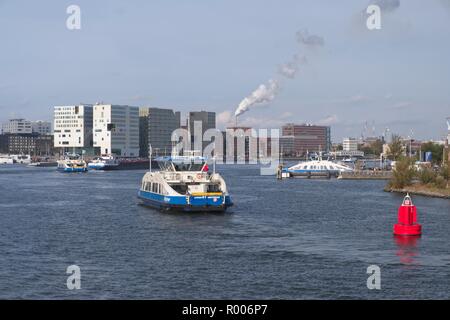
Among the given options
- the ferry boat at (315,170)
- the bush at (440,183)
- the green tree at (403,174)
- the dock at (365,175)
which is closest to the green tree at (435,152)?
the ferry boat at (315,170)

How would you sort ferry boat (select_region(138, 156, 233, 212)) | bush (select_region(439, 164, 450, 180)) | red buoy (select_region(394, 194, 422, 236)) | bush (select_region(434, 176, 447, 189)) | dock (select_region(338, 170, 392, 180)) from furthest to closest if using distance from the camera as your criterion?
1. dock (select_region(338, 170, 392, 180))
2. bush (select_region(439, 164, 450, 180))
3. bush (select_region(434, 176, 447, 189))
4. ferry boat (select_region(138, 156, 233, 212))
5. red buoy (select_region(394, 194, 422, 236))

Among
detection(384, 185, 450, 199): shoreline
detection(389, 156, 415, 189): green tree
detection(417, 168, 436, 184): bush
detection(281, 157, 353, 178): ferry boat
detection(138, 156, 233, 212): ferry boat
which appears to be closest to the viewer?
detection(138, 156, 233, 212): ferry boat

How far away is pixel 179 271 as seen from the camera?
30.2 m

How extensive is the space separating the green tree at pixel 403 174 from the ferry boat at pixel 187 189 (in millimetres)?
40926

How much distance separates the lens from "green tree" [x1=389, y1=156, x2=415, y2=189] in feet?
304

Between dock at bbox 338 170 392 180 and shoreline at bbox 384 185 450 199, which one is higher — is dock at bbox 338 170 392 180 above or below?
above

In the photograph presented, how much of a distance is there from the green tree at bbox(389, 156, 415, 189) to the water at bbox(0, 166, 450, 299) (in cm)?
3271

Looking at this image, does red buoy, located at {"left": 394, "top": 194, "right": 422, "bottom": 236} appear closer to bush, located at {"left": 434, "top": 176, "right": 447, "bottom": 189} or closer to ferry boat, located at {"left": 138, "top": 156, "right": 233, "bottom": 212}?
ferry boat, located at {"left": 138, "top": 156, "right": 233, "bottom": 212}

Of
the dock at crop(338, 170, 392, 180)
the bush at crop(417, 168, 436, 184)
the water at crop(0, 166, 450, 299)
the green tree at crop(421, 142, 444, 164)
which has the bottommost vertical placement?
the water at crop(0, 166, 450, 299)

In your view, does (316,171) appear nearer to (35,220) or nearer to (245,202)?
(245,202)

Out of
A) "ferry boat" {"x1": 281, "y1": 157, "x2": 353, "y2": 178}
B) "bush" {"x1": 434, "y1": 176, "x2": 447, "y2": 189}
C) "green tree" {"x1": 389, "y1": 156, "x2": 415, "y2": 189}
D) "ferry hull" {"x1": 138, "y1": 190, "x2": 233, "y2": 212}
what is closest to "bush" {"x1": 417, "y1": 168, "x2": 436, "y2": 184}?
"bush" {"x1": 434, "y1": 176, "x2": 447, "y2": 189}
